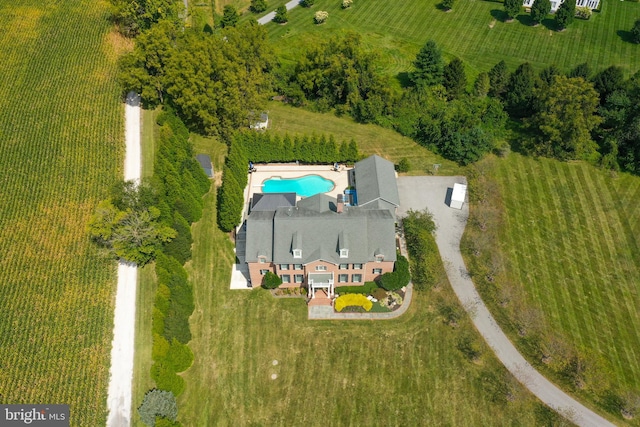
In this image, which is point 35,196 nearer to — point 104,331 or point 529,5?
point 104,331

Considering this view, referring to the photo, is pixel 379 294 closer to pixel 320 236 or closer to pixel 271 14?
pixel 320 236

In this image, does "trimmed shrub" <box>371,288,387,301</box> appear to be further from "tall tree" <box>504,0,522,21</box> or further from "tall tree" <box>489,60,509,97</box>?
"tall tree" <box>504,0,522,21</box>

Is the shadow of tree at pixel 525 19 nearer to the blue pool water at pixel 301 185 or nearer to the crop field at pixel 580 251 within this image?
the crop field at pixel 580 251

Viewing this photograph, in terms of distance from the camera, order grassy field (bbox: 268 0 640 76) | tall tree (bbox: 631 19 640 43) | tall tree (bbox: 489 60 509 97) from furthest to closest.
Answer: tall tree (bbox: 631 19 640 43) < grassy field (bbox: 268 0 640 76) < tall tree (bbox: 489 60 509 97)

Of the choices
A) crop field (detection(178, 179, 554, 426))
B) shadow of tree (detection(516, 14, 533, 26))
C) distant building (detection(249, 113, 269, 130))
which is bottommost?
crop field (detection(178, 179, 554, 426))

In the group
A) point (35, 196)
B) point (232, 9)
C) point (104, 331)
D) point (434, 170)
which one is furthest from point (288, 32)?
point (104, 331)

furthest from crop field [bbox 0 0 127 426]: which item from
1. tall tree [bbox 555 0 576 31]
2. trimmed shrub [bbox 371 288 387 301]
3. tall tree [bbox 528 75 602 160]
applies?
tall tree [bbox 555 0 576 31]

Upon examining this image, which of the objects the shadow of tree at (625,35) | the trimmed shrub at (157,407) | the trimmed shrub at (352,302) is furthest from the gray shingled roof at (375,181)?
the shadow of tree at (625,35)
